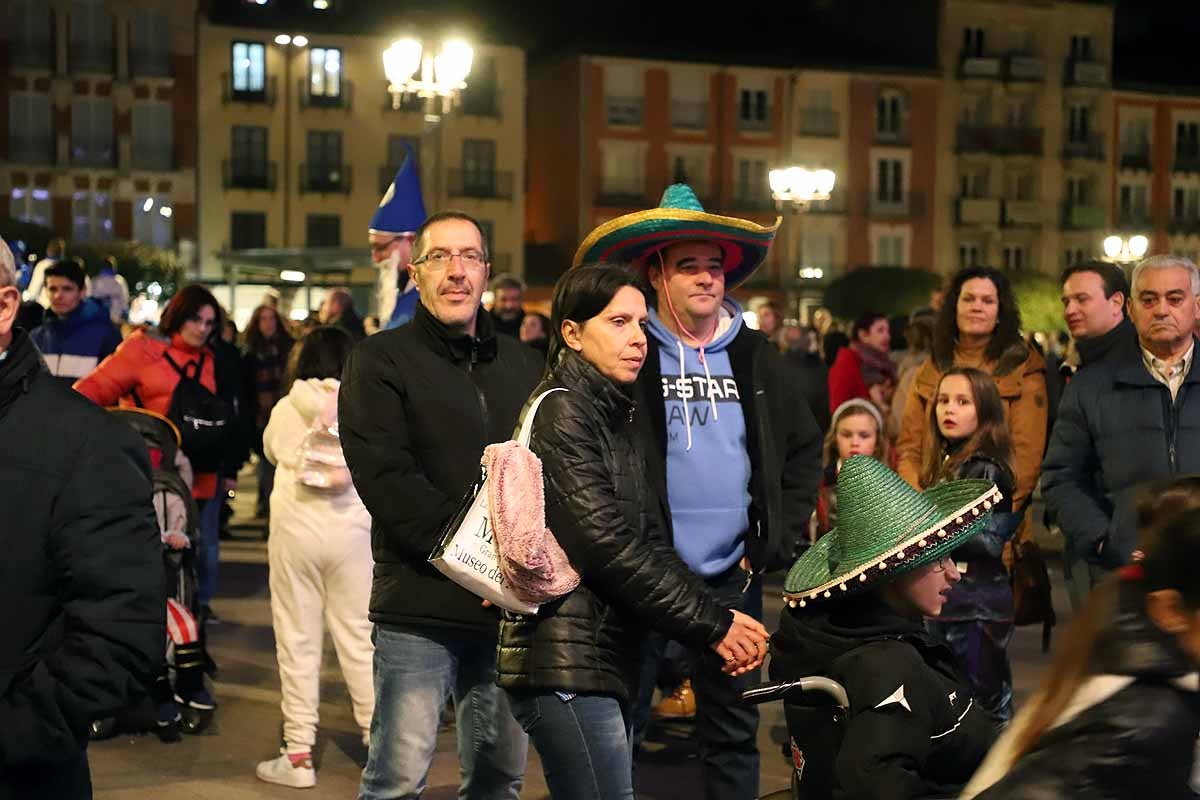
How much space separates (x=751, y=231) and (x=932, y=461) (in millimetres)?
2006

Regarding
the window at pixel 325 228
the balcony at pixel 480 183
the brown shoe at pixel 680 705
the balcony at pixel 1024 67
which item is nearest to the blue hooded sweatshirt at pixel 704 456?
the brown shoe at pixel 680 705

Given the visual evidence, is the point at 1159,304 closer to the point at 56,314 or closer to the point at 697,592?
the point at 697,592

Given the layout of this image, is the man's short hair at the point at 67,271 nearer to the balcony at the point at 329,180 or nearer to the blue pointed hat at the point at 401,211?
the blue pointed hat at the point at 401,211

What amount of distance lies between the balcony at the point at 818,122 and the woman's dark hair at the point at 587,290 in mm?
58490

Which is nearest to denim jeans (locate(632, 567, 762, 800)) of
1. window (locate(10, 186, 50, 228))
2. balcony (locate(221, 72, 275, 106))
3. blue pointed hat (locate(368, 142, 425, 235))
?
blue pointed hat (locate(368, 142, 425, 235))

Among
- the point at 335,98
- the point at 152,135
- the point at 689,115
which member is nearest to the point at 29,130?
the point at 152,135

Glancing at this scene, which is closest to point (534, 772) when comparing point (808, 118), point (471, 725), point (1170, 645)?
point (471, 725)

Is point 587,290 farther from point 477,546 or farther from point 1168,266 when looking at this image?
point 1168,266

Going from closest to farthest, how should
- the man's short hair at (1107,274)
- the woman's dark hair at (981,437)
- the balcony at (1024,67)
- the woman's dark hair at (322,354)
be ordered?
1. the woman's dark hair at (981,437)
2. the woman's dark hair at (322,354)
3. the man's short hair at (1107,274)
4. the balcony at (1024,67)

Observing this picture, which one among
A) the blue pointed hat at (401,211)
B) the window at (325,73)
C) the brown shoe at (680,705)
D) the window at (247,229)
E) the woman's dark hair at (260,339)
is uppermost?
the window at (325,73)

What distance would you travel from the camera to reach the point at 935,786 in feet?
13.3

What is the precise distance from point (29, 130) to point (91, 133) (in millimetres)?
1941

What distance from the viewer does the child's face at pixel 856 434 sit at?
8508mm

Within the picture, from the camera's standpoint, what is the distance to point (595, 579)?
4211mm
